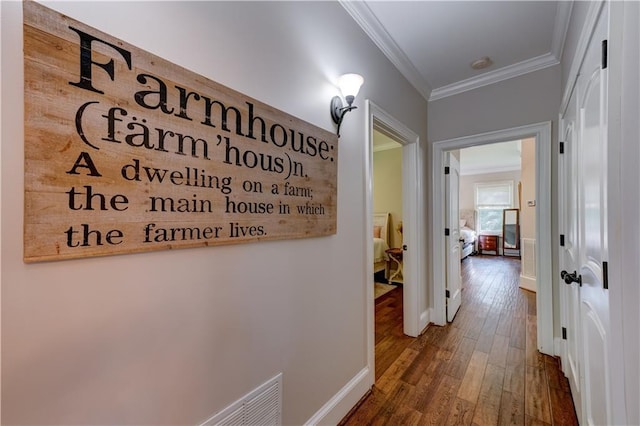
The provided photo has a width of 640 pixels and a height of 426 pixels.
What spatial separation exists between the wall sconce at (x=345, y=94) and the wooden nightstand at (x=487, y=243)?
7.85 m

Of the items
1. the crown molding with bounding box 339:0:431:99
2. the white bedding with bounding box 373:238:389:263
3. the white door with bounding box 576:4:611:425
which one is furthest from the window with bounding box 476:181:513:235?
the white door with bounding box 576:4:611:425

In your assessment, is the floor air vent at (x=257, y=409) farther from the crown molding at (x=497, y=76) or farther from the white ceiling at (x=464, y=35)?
the crown molding at (x=497, y=76)

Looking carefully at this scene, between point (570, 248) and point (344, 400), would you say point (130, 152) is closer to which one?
point (344, 400)

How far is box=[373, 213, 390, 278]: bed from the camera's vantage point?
14.3ft

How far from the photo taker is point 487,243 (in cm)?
769

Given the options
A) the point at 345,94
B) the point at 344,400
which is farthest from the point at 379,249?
the point at 345,94

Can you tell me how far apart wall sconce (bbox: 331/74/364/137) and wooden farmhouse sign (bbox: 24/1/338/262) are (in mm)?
470

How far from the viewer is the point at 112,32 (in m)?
0.78

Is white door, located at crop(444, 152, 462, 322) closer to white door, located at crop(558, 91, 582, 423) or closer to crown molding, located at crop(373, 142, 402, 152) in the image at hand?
white door, located at crop(558, 91, 582, 423)

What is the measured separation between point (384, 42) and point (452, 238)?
216 centimetres

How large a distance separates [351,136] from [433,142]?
1.59 metres

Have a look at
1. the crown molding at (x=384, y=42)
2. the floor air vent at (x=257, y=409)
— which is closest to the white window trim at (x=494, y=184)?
the crown molding at (x=384, y=42)

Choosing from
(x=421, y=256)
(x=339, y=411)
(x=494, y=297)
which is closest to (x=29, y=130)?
(x=339, y=411)

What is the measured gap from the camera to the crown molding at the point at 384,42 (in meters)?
1.74
